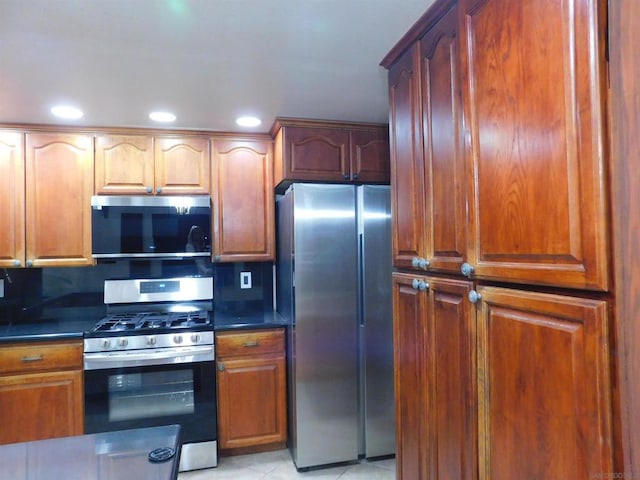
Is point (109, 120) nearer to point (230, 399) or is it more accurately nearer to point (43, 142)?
point (43, 142)

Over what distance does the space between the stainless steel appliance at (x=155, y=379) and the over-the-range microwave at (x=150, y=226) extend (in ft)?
1.57

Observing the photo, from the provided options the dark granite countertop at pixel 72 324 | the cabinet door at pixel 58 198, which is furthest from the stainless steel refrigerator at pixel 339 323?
the cabinet door at pixel 58 198

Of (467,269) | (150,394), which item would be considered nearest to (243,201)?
(150,394)

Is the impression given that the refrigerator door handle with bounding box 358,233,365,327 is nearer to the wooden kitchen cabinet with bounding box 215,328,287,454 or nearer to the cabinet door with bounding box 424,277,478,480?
the wooden kitchen cabinet with bounding box 215,328,287,454

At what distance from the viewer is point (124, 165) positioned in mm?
2691

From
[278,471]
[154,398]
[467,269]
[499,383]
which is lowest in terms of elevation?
[278,471]

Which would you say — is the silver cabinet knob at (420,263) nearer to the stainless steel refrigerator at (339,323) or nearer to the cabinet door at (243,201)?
the stainless steel refrigerator at (339,323)

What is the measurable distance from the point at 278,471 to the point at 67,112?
2.57 metres

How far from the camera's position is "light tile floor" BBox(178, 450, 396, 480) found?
7.88ft

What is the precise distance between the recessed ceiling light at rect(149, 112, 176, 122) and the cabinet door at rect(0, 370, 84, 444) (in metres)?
1.62

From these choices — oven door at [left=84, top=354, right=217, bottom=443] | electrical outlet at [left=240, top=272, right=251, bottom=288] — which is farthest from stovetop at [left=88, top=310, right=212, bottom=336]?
electrical outlet at [left=240, top=272, right=251, bottom=288]

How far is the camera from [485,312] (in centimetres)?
103

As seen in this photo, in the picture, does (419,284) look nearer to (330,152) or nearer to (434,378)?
(434,378)

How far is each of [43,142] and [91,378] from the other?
5.16ft
